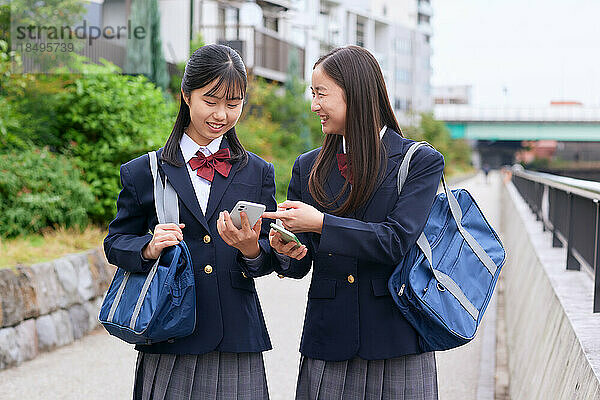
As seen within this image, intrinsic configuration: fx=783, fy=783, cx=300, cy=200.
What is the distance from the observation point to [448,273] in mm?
2666

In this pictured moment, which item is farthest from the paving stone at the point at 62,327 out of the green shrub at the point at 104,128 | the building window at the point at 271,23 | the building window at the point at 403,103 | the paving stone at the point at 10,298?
the building window at the point at 403,103

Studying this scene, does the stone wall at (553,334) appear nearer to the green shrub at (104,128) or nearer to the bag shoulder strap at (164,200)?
the bag shoulder strap at (164,200)

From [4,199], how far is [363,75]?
6406 millimetres

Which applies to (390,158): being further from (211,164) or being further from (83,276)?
(83,276)

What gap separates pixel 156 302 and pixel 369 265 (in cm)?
74

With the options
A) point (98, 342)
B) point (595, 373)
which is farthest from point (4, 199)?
point (595, 373)

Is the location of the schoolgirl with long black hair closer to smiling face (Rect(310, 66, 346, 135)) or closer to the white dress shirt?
the white dress shirt

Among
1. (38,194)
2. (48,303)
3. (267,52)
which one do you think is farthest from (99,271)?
(267,52)

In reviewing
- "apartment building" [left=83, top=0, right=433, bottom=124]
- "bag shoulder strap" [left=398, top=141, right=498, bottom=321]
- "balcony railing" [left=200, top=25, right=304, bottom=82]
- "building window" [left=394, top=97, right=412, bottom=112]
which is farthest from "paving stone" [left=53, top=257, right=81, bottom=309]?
"building window" [left=394, top=97, right=412, bottom=112]

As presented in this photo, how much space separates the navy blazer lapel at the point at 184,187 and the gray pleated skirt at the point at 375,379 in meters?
0.68

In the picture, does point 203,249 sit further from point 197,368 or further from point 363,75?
point 363,75

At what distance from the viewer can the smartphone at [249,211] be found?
2549 mm

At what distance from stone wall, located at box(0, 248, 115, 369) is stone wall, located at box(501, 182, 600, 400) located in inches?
151

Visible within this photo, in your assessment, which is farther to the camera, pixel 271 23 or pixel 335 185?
pixel 271 23
